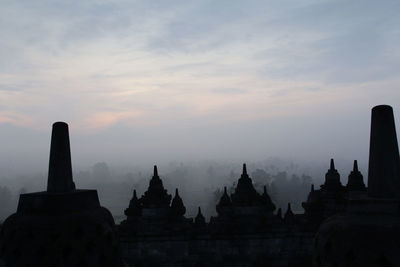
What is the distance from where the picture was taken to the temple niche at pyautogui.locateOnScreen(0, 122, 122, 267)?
546cm

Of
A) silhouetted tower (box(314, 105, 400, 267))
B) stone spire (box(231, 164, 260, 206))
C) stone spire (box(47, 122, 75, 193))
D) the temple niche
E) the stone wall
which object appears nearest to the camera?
silhouetted tower (box(314, 105, 400, 267))

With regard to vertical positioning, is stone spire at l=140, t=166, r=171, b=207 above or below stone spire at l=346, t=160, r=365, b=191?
below

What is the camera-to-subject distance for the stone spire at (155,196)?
1296 cm

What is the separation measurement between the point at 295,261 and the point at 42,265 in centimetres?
1019

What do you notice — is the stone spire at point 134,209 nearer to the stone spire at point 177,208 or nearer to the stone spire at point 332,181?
the stone spire at point 177,208

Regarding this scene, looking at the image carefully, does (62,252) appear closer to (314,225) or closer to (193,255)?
(193,255)

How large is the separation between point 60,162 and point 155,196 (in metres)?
7.02

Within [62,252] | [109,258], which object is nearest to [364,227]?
[109,258]

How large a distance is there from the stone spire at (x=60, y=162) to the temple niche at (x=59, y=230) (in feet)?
0.06

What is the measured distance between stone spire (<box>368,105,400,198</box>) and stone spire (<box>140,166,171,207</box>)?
8.87 m

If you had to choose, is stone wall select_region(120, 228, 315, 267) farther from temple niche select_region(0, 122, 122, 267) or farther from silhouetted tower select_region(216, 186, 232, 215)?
temple niche select_region(0, 122, 122, 267)

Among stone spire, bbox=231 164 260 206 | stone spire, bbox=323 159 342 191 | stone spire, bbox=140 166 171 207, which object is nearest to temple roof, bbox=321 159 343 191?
stone spire, bbox=323 159 342 191

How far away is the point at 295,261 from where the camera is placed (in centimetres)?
1293

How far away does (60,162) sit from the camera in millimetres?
6441
